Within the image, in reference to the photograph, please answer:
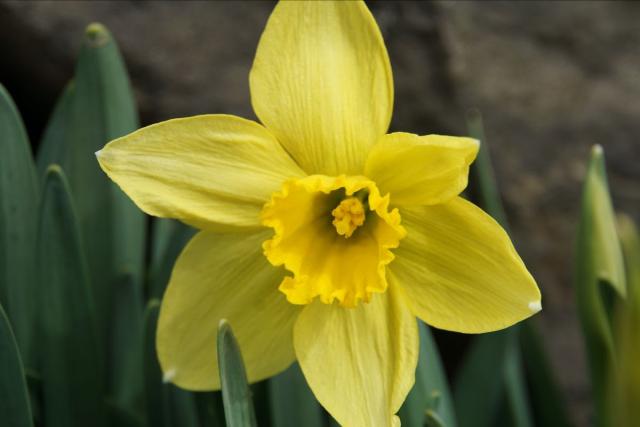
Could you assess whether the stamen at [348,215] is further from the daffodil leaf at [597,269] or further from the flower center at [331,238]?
the daffodil leaf at [597,269]

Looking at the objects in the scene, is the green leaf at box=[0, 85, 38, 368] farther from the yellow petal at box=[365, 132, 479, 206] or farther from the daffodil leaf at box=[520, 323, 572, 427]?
the daffodil leaf at box=[520, 323, 572, 427]

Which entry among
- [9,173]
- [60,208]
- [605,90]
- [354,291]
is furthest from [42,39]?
[605,90]

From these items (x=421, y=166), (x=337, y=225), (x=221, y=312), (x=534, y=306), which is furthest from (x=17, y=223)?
(x=534, y=306)

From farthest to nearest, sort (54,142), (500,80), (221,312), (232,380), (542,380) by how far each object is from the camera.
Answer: (500,80) < (542,380) < (54,142) < (221,312) < (232,380)

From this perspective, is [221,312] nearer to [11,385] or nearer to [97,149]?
[11,385]

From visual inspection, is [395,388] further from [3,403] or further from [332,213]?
[3,403]
